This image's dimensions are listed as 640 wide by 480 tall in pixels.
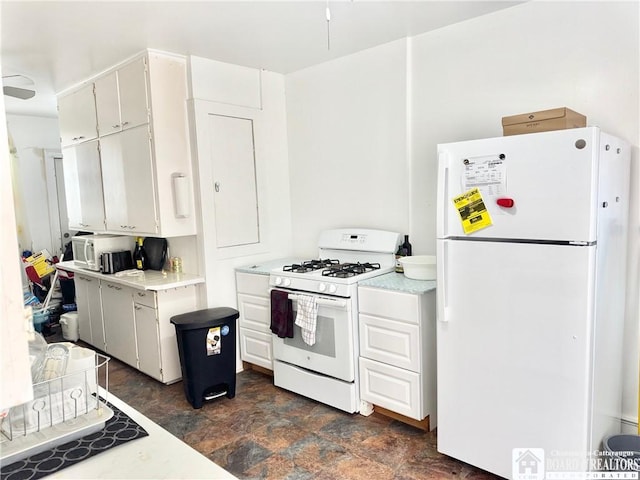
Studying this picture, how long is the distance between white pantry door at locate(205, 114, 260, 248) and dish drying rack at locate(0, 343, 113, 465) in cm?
241

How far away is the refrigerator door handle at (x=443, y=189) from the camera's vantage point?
7.22 ft

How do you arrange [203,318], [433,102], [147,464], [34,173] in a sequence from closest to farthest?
[147,464]
[433,102]
[203,318]
[34,173]

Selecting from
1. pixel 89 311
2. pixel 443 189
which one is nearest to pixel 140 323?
pixel 89 311

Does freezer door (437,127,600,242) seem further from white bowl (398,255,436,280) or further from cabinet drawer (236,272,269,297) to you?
cabinet drawer (236,272,269,297)

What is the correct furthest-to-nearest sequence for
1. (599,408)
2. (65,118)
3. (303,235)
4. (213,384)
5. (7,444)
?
(65,118) < (303,235) < (213,384) < (599,408) < (7,444)

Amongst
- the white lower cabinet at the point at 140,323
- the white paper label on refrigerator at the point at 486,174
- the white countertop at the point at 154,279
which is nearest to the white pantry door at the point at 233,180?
the white countertop at the point at 154,279

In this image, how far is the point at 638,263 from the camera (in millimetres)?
2344

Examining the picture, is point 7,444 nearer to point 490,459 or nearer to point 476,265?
point 476,265

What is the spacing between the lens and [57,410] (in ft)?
3.74

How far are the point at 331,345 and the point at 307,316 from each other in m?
0.25

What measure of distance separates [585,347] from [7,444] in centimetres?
206

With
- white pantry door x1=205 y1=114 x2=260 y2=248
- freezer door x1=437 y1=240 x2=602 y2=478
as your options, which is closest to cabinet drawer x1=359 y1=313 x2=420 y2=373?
freezer door x1=437 y1=240 x2=602 y2=478

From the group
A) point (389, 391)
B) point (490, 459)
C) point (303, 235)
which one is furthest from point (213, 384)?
point (490, 459)

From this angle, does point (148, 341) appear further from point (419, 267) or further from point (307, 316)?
point (419, 267)
